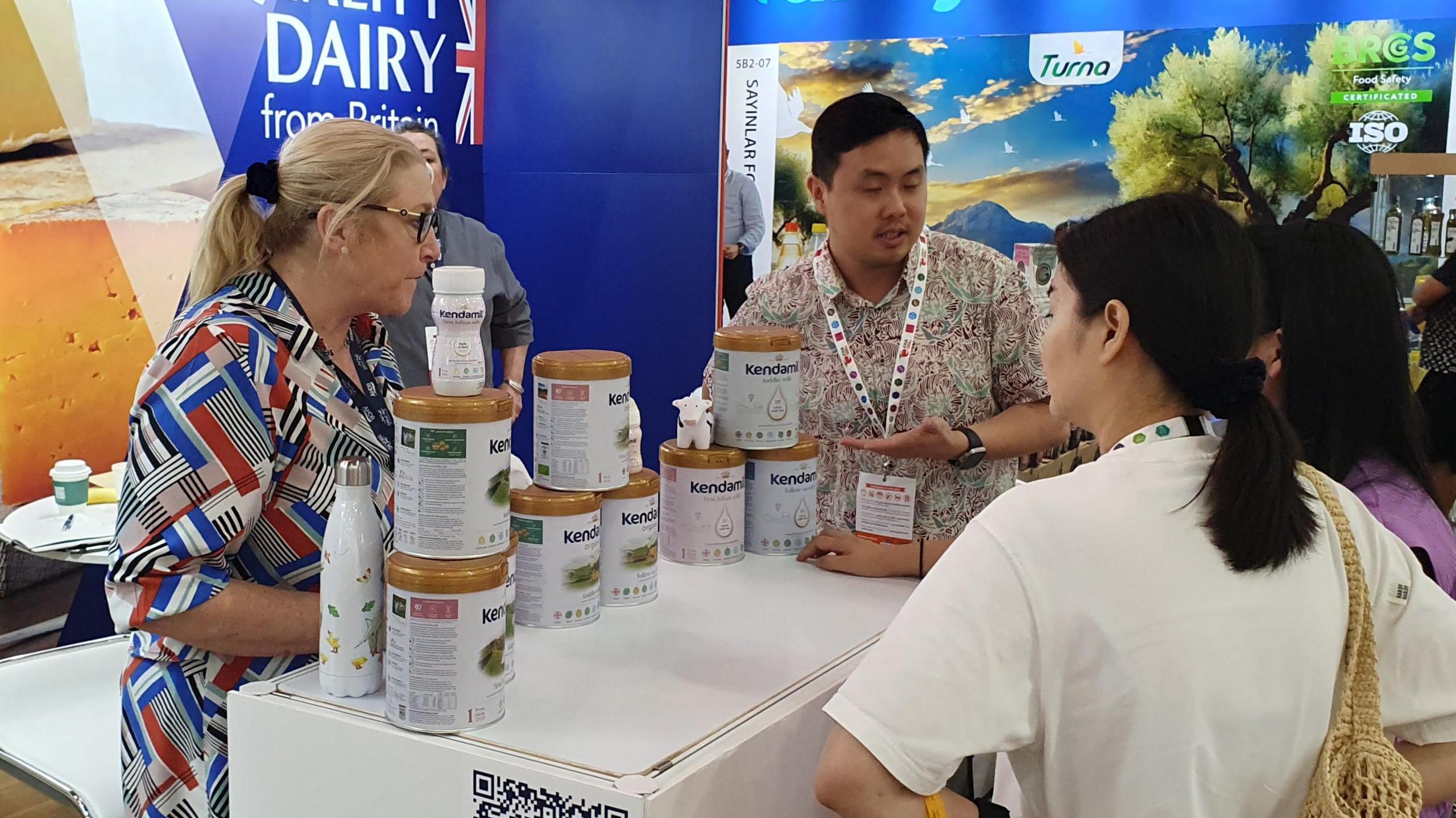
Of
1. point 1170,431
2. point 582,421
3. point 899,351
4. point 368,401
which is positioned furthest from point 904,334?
point 1170,431

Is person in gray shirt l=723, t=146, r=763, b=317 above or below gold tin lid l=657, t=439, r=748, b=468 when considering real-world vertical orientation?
above

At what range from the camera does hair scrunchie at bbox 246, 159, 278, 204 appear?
1897 millimetres

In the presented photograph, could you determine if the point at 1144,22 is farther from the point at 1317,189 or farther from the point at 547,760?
the point at 547,760

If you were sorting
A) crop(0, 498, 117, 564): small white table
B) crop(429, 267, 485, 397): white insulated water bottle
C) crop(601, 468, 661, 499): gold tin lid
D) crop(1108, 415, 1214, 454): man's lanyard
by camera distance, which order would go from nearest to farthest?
crop(1108, 415, 1214, 454): man's lanyard
crop(429, 267, 485, 397): white insulated water bottle
crop(601, 468, 661, 499): gold tin lid
crop(0, 498, 117, 564): small white table

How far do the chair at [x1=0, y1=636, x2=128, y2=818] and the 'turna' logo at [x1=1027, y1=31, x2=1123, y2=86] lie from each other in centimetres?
398

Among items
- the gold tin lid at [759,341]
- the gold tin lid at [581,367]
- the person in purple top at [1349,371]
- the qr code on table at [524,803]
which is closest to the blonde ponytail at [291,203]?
the gold tin lid at [581,367]

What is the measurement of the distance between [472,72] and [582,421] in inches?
168

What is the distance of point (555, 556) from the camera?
5.99ft

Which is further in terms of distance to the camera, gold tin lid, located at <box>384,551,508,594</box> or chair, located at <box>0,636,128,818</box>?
chair, located at <box>0,636,128,818</box>

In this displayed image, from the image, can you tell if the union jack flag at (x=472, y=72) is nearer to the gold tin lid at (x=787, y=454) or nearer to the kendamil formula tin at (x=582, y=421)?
the gold tin lid at (x=787, y=454)

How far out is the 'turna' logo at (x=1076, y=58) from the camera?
5004mm

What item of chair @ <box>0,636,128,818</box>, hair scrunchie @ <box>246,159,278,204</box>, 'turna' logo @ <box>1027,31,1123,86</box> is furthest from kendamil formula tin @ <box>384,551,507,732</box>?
'turna' logo @ <box>1027,31,1123,86</box>

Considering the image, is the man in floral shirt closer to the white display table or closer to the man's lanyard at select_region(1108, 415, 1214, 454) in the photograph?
the white display table

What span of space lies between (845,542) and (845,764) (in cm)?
93
